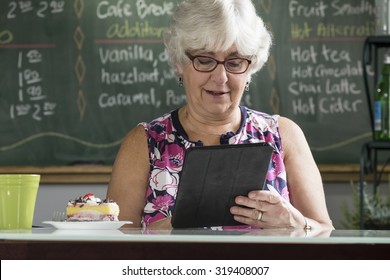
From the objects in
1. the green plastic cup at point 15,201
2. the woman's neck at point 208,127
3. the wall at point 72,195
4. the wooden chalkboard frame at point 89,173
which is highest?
the woman's neck at point 208,127

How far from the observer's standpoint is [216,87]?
90.0 inches

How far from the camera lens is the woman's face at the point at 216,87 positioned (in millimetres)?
2273

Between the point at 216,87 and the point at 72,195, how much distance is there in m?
1.71

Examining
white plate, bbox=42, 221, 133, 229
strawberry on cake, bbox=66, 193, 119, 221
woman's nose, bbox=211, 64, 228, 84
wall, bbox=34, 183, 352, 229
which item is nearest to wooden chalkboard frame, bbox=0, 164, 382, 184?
wall, bbox=34, 183, 352, 229

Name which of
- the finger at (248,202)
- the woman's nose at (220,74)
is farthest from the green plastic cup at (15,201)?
the woman's nose at (220,74)

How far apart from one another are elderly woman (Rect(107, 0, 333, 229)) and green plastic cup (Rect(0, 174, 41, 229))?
1.76 ft

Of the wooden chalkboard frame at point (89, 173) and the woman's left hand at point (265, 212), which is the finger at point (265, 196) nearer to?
the woman's left hand at point (265, 212)

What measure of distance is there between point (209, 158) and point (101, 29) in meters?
2.26

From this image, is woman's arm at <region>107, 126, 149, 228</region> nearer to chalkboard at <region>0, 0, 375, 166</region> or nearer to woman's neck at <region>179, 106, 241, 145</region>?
woman's neck at <region>179, 106, 241, 145</region>

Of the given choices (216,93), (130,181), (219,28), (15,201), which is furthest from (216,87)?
Result: (15,201)

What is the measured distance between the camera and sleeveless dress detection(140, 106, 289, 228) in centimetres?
228

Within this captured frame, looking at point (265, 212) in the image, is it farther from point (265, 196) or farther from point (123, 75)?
point (123, 75)

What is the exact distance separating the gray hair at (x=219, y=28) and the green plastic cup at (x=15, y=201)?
2.39 ft
